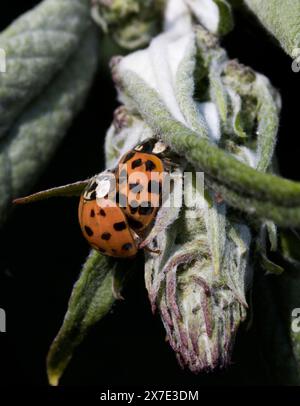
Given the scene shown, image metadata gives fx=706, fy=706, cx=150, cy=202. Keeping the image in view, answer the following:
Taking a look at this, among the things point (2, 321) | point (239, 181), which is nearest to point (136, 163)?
point (239, 181)

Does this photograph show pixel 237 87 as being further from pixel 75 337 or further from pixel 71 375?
pixel 71 375

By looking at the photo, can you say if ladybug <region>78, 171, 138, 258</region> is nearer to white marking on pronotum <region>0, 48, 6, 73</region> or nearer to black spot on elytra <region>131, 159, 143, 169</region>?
black spot on elytra <region>131, 159, 143, 169</region>

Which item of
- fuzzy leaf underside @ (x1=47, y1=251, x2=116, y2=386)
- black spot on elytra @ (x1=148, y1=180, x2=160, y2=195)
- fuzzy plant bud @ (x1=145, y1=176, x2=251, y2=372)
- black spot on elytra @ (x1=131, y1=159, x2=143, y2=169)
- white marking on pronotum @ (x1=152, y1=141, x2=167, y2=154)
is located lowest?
fuzzy leaf underside @ (x1=47, y1=251, x2=116, y2=386)

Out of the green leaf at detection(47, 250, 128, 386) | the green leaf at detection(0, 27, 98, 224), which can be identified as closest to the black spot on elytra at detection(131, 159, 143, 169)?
the green leaf at detection(47, 250, 128, 386)

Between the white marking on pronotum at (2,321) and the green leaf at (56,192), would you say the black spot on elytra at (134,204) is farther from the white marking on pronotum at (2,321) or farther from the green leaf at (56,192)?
the white marking on pronotum at (2,321)

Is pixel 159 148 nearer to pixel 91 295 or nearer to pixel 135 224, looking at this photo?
pixel 135 224

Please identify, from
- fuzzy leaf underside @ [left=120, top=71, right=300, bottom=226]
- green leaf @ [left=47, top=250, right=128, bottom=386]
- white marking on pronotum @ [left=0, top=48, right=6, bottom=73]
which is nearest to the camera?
fuzzy leaf underside @ [left=120, top=71, right=300, bottom=226]
